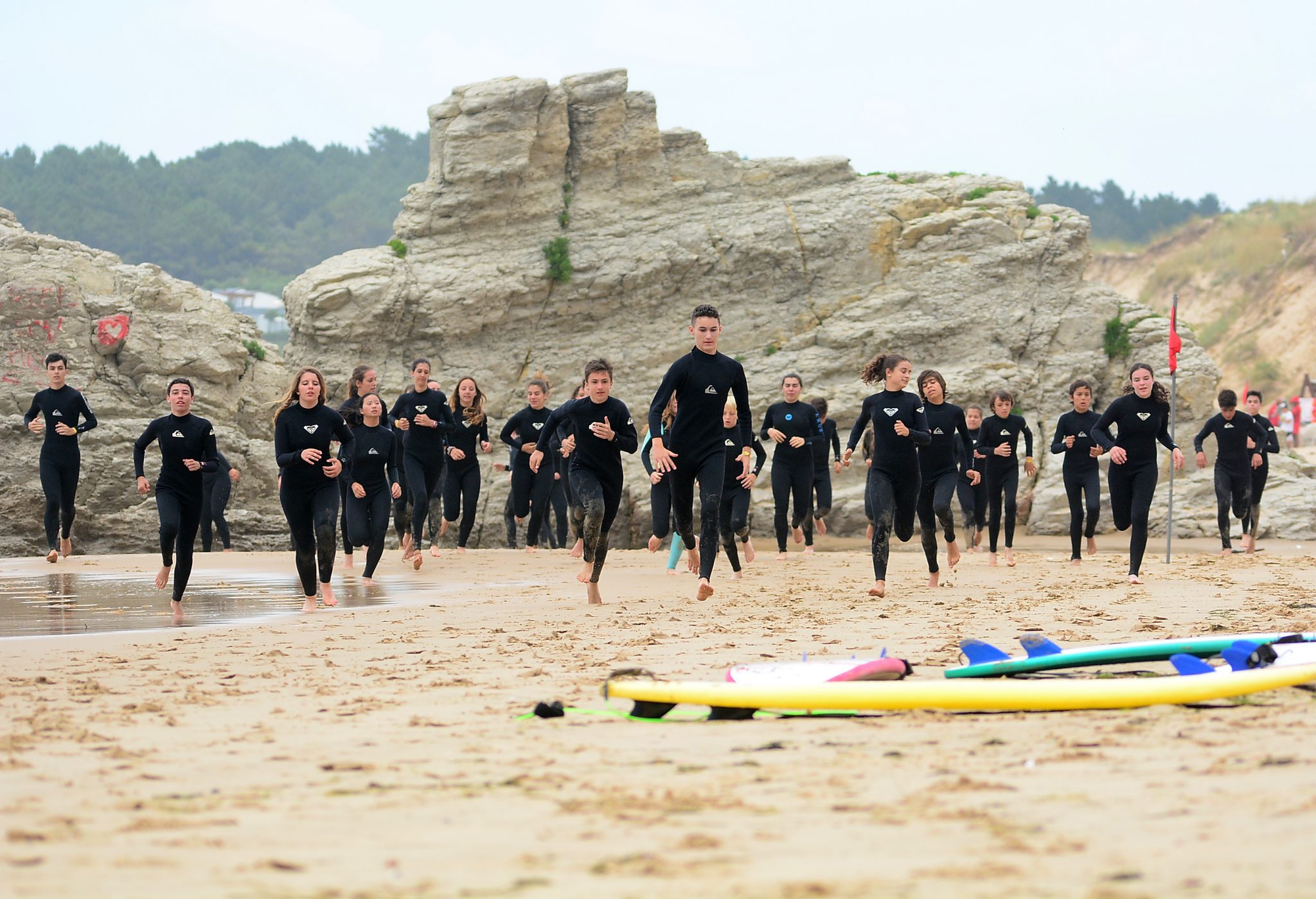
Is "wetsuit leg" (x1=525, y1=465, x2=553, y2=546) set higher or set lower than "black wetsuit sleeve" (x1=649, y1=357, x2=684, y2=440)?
lower

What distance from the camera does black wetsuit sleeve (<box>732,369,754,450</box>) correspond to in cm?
966

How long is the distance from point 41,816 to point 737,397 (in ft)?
22.8

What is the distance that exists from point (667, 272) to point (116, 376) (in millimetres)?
10416

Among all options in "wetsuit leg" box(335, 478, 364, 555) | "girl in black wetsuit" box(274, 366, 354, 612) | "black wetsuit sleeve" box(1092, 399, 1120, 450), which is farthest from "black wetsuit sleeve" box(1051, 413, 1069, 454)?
"girl in black wetsuit" box(274, 366, 354, 612)

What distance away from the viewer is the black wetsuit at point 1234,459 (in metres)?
16.3

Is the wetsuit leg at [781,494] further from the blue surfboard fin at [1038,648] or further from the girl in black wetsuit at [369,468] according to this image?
the blue surfboard fin at [1038,648]

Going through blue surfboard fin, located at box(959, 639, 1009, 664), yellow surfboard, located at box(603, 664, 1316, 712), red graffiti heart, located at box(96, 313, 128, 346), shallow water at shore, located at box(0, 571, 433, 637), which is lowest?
shallow water at shore, located at box(0, 571, 433, 637)

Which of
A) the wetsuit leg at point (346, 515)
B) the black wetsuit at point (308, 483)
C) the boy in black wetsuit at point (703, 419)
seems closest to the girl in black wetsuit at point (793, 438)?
the wetsuit leg at point (346, 515)

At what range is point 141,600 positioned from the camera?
10.4 meters

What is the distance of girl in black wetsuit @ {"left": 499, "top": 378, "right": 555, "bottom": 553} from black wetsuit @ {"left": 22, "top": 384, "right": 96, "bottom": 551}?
16.1 feet

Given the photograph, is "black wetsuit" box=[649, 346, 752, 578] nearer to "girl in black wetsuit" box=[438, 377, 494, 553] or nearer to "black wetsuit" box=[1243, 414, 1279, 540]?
"girl in black wetsuit" box=[438, 377, 494, 553]

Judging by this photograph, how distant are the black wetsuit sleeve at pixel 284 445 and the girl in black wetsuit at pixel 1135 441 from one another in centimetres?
696

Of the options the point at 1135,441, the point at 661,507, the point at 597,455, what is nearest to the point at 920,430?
the point at 1135,441

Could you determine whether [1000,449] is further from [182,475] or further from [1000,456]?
[182,475]
